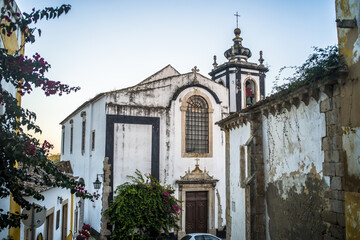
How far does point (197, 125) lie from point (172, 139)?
1.85 m

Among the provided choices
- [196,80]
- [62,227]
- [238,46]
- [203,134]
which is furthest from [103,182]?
[238,46]

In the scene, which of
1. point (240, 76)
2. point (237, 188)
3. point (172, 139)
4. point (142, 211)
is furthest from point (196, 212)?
point (240, 76)

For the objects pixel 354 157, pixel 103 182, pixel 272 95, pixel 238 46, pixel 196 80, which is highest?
pixel 238 46

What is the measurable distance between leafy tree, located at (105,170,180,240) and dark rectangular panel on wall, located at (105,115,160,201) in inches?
42.7

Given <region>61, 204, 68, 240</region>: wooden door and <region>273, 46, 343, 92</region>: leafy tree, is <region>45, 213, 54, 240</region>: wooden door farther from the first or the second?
<region>273, 46, 343, 92</region>: leafy tree

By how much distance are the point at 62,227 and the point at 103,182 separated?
4.19 meters

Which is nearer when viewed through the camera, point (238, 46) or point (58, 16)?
point (58, 16)

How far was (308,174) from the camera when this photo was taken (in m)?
8.13

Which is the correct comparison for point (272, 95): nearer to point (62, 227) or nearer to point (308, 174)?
point (308, 174)

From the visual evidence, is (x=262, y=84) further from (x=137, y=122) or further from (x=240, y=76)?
(x=137, y=122)

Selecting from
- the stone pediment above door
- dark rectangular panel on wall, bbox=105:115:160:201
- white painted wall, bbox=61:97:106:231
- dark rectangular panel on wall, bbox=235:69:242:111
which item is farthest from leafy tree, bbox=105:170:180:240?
dark rectangular panel on wall, bbox=235:69:242:111

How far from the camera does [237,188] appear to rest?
12758mm

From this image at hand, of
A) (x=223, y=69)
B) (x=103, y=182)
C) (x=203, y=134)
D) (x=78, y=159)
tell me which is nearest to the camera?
(x=103, y=182)

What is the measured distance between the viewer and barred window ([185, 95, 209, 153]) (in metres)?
19.4
